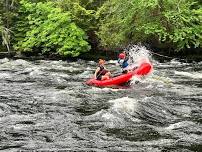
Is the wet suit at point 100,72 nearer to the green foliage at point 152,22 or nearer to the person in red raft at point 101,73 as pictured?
the person in red raft at point 101,73

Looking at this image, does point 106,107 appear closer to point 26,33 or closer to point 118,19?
point 118,19

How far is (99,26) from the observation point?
89.4ft

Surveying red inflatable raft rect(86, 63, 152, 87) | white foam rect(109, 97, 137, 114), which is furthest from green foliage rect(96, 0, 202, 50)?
white foam rect(109, 97, 137, 114)

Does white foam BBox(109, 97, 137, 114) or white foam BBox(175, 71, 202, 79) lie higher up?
white foam BBox(109, 97, 137, 114)

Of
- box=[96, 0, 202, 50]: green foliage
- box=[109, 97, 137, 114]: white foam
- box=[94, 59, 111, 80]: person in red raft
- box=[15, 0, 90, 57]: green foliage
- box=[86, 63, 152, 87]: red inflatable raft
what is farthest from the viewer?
box=[15, 0, 90, 57]: green foliage

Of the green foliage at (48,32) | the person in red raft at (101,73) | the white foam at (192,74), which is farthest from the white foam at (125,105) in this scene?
the green foliage at (48,32)

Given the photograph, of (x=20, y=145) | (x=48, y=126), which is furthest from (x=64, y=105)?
(x=20, y=145)

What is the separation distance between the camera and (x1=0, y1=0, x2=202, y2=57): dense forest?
25.0 metres

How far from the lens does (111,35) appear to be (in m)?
26.1

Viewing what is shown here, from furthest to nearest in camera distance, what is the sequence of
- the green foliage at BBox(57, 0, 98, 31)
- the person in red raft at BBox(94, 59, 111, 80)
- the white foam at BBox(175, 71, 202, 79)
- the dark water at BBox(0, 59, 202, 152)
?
the green foliage at BBox(57, 0, 98, 31) → the white foam at BBox(175, 71, 202, 79) → the person in red raft at BBox(94, 59, 111, 80) → the dark water at BBox(0, 59, 202, 152)

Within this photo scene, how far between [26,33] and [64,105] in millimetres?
16217

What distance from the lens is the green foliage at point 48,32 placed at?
2652 centimetres

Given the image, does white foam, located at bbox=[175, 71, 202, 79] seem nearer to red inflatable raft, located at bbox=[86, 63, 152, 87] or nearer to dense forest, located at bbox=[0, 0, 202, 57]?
red inflatable raft, located at bbox=[86, 63, 152, 87]

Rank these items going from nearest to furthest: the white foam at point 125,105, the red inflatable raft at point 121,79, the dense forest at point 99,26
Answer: the white foam at point 125,105
the red inflatable raft at point 121,79
the dense forest at point 99,26
